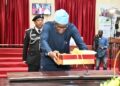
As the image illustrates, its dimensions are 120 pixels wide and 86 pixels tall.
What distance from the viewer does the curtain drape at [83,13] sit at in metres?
13.9

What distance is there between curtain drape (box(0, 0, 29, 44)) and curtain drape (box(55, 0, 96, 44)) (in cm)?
124

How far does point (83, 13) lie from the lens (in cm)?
1399

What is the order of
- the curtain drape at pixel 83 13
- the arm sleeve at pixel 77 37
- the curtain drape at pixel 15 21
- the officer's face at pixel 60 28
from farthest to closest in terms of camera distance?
1. the curtain drape at pixel 83 13
2. the curtain drape at pixel 15 21
3. the arm sleeve at pixel 77 37
4. the officer's face at pixel 60 28

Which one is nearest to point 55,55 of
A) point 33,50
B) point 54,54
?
point 54,54

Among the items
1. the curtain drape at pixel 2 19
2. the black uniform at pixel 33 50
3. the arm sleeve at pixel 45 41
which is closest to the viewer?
the arm sleeve at pixel 45 41

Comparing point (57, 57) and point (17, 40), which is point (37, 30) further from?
point (17, 40)

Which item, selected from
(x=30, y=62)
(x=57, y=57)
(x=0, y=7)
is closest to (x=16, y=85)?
(x=57, y=57)

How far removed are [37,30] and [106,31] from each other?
832 centimetres

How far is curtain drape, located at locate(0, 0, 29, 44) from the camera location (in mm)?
13539

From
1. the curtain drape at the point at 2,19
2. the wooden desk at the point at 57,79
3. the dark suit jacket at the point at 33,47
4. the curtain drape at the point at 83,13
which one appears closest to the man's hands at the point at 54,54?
the wooden desk at the point at 57,79

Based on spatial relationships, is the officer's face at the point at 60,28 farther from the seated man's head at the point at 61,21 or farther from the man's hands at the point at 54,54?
the man's hands at the point at 54,54

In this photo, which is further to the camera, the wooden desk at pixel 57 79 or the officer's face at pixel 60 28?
the officer's face at pixel 60 28

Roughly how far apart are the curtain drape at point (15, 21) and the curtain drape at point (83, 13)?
4.07ft

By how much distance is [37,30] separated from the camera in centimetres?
568
